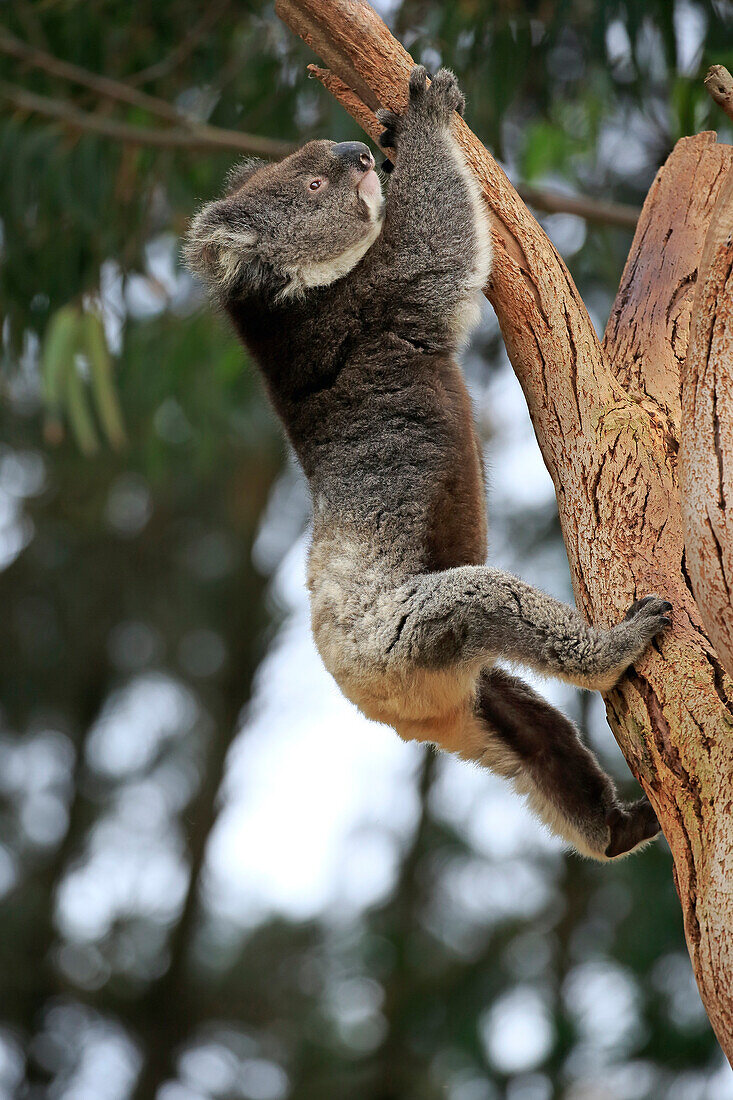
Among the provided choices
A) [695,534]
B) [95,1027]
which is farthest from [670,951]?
[695,534]

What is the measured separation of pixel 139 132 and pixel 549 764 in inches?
164

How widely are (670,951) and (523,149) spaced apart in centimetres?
511

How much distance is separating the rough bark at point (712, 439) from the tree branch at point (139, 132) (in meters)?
3.39

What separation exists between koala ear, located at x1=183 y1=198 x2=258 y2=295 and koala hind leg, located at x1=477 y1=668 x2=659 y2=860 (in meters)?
1.52

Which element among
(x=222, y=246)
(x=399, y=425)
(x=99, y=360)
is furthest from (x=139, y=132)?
(x=399, y=425)

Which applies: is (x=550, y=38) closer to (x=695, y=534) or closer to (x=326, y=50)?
(x=326, y=50)

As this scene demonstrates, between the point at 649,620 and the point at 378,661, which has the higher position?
the point at 649,620

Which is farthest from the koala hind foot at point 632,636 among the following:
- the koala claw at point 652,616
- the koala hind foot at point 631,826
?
the koala hind foot at point 631,826

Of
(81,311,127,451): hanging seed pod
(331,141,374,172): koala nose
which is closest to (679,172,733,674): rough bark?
(331,141,374,172): koala nose

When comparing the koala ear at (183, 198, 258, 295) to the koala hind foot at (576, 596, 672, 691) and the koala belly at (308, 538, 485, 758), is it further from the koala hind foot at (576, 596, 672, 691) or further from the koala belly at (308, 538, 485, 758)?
the koala hind foot at (576, 596, 672, 691)

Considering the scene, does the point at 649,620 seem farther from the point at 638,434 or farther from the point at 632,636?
the point at 638,434

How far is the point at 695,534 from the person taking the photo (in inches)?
83.6

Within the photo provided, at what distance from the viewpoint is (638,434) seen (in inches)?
110

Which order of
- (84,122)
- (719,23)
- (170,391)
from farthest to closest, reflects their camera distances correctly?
(170,391) < (84,122) < (719,23)
